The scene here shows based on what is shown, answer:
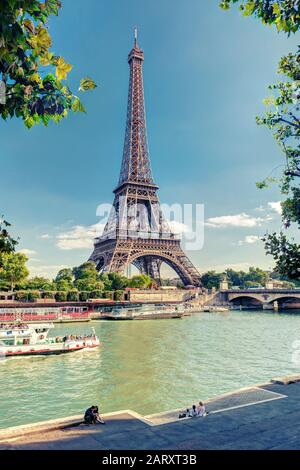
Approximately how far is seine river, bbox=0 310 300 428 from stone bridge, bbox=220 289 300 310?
57.8 meters

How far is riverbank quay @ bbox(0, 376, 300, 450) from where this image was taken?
878cm

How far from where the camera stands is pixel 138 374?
2244cm

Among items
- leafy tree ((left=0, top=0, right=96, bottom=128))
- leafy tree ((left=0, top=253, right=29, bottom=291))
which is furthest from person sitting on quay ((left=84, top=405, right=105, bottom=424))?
leafy tree ((left=0, top=253, right=29, bottom=291))

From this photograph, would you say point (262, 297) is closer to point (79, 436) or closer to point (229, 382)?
point (229, 382)

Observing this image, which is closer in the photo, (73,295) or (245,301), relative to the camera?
(73,295)

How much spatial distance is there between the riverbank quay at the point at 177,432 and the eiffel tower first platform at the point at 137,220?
70.7 metres

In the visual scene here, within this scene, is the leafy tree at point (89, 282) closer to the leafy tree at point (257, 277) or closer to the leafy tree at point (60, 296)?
the leafy tree at point (60, 296)

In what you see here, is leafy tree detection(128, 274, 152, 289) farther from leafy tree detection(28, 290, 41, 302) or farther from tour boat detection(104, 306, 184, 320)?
leafy tree detection(28, 290, 41, 302)

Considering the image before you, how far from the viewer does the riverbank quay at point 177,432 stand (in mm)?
8781

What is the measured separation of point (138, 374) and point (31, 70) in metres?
20.4

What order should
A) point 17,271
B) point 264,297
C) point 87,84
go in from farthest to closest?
point 264,297 → point 17,271 → point 87,84

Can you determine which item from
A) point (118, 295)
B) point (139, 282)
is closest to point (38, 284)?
point (118, 295)

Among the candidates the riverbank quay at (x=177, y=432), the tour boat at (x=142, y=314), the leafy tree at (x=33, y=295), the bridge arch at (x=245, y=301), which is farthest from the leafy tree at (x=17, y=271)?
the riverbank quay at (x=177, y=432)

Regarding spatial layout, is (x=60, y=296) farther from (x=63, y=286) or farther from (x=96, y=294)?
(x=96, y=294)
